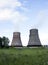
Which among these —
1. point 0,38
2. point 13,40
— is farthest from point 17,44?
point 0,38

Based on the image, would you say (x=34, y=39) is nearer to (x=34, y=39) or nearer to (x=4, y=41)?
(x=34, y=39)

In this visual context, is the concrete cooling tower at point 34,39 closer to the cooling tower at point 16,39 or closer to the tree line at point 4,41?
the cooling tower at point 16,39

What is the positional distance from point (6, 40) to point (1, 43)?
7206 mm

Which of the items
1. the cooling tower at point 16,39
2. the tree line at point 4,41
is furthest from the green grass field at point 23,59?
the cooling tower at point 16,39

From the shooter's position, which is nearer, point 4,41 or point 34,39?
point 34,39

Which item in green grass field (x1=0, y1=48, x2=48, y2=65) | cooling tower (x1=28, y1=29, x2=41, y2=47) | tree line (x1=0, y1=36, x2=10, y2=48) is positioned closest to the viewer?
green grass field (x1=0, y1=48, x2=48, y2=65)

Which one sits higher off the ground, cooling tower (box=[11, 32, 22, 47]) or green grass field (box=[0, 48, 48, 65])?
cooling tower (box=[11, 32, 22, 47])

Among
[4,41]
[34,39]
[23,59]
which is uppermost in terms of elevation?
[34,39]

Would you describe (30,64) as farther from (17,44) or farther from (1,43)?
(17,44)

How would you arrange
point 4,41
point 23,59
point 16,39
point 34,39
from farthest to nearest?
point 16,39
point 4,41
point 34,39
point 23,59

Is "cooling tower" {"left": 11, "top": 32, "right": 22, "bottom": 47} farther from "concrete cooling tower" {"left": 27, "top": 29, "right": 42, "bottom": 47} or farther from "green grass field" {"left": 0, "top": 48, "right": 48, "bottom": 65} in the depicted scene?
"green grass field" {"left": 0, "top": 48, "right": 48, "bottom": 65}

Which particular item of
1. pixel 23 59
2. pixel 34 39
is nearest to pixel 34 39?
pixel 34 39

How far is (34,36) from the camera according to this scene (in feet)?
238

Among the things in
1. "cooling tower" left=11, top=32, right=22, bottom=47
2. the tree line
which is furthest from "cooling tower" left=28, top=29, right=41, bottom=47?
the tree line
